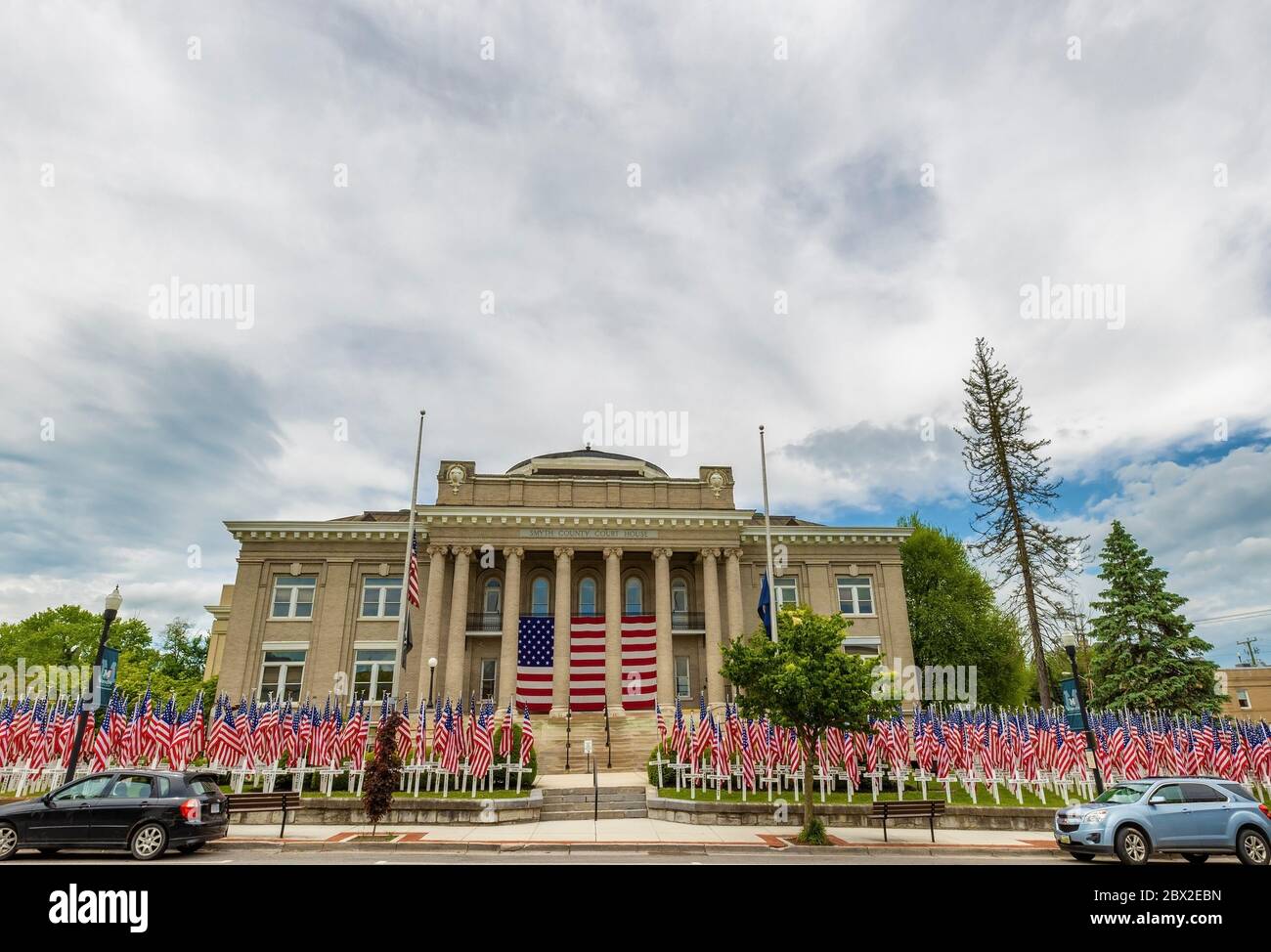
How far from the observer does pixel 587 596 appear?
37625mm

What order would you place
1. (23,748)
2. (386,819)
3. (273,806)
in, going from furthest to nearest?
(23,748), (386,819), (273,806)

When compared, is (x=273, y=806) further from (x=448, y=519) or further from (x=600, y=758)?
(x=448, y=519)

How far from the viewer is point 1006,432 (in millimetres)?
32938

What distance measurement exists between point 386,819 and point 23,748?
11864 mm

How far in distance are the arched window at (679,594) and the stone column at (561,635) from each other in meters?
6.25

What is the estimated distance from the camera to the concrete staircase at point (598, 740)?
2708 centimetres

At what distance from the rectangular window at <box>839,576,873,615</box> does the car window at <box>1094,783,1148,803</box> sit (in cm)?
2477

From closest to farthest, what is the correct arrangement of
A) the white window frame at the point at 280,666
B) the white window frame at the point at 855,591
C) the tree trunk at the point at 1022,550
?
1. the tree trunk at the point at 1022,550
2. the white window frame at the point at 280,666
3. the white window frame at the point at 855,591

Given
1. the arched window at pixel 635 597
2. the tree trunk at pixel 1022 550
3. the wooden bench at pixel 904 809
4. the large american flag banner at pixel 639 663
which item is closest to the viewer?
the wooden bench at pixel 904 809

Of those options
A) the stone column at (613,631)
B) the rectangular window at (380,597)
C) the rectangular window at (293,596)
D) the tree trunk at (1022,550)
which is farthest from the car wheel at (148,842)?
the tree trunk at (1022,550)

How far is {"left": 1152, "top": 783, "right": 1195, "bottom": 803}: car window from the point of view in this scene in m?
13.2

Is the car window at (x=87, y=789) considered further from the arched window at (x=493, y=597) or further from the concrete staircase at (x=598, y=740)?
the arched window at (x=493, y=597)

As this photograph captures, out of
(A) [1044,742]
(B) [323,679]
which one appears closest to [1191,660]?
(A) [1044,742]

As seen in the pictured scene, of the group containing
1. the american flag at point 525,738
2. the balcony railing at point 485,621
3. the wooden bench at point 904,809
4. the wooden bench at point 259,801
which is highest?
the balcony railing at point 485,621
